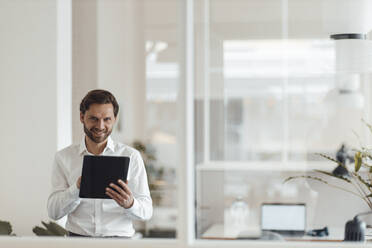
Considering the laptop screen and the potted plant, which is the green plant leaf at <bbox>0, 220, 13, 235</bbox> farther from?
the laptop screen

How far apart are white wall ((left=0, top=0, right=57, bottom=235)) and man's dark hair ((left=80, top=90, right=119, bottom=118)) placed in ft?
0.76

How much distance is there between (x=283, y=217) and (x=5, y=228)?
88.7 inches

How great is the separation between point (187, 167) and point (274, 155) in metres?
4.39

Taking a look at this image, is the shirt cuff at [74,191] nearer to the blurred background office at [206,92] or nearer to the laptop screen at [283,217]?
the blurred background office at [206,92]

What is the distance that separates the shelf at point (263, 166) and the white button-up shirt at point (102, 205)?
252cm

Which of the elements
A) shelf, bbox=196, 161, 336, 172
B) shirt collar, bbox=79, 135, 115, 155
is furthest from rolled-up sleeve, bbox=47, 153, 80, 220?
shelf, bbox=196, 161, 336, 172

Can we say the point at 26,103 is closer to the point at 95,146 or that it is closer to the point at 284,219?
the point at 95,146

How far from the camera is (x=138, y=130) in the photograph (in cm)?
681

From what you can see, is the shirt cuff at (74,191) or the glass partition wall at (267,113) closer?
the shirt cuff at (74,191)

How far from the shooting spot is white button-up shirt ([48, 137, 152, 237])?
7.76 feet

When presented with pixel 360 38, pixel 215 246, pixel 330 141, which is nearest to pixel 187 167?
pixel 215 246

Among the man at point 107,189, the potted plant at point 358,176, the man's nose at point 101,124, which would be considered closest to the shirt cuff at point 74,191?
the man at point 107,189

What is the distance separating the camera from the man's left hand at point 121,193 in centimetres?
228

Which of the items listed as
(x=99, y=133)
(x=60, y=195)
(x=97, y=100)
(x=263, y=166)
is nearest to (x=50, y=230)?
(x=60, y=195)
